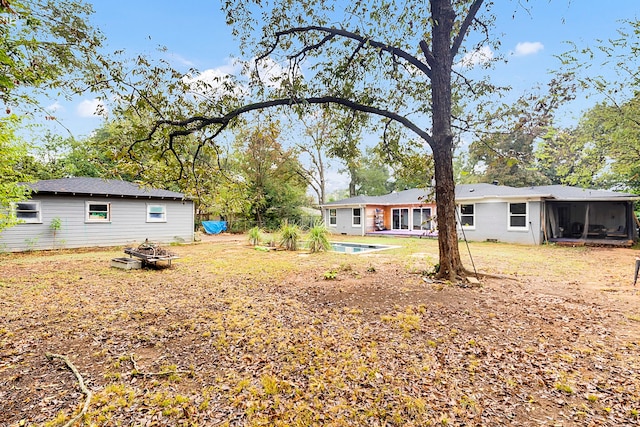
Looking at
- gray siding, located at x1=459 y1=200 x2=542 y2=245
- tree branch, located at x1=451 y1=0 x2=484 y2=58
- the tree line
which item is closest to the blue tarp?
the tree line

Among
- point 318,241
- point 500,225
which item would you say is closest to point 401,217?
point 500,225

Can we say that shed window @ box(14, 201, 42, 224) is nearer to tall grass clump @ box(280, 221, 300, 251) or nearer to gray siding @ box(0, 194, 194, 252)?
gray siding @ box(0, 194, 194, 252)

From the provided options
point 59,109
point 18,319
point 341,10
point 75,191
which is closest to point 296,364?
point 18,319

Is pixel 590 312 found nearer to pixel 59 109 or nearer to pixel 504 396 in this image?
pixel 504 396

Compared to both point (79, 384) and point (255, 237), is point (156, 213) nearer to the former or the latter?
point (255, 237)

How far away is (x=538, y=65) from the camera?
8.04 meters

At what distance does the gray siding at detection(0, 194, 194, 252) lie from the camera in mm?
10617

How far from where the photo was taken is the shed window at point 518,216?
43.5ft

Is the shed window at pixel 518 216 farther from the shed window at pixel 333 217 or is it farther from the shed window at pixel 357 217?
the shed window at pixel 333 217

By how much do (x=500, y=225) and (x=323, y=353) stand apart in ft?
45.8

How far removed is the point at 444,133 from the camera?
5.52 meters

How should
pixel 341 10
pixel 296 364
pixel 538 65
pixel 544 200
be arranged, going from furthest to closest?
pixel 544 200 < pixel 538 65 < pixel 341 10 < pixel 296 364

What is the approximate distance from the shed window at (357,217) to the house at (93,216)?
32.8ft

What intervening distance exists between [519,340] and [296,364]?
2475mm
